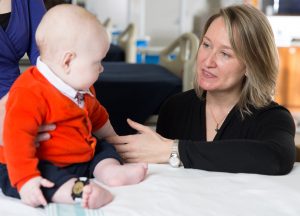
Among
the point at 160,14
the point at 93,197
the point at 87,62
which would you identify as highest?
the point at 87,62

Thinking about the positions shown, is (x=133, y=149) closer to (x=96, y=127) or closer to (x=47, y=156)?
(x=96, y=127)

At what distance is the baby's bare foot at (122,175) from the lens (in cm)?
110

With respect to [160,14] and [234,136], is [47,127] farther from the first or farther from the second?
[160,14]

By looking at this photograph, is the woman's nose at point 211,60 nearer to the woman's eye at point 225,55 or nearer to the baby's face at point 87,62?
the woman's eye at point 225,55

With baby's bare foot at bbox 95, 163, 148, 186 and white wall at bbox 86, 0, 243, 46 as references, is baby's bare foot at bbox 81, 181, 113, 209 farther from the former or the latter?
white wall at bbox 86, 0, 243, 46

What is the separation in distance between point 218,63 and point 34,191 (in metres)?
0.87

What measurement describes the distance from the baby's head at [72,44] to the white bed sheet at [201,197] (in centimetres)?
25

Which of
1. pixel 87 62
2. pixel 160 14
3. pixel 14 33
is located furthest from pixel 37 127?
pixel 160 14

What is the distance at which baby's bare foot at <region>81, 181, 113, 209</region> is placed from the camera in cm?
96

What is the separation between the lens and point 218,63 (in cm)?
165

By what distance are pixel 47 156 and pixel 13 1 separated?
672 mm

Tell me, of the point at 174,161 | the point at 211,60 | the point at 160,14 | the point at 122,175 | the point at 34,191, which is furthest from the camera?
the point at 160,14

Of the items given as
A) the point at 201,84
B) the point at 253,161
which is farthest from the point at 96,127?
the point at 201,84

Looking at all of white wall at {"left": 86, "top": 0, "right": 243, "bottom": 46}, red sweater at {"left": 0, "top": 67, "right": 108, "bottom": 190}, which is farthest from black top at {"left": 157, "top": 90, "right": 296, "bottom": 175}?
white wall at {"left": 86, "top": 0, "right": 243, "bottom": 46}
